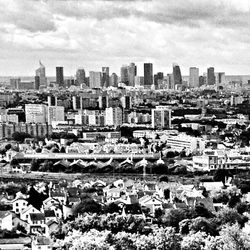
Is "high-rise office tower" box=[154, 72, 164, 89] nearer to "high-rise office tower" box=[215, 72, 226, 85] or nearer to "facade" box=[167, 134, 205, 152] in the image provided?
"high-rise office tower" box=[215, 72, 226, 85]

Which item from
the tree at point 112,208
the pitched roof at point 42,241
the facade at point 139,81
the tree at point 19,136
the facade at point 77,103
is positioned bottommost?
the tree at point 19,136

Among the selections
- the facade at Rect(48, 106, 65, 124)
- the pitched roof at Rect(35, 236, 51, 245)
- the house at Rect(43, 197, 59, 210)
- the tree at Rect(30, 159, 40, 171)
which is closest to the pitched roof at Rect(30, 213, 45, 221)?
the house at Rect(43, 197, 59, 210)

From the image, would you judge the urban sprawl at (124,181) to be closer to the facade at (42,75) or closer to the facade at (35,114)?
the facade at (35,114)

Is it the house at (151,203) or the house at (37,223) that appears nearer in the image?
the house at (37,223)

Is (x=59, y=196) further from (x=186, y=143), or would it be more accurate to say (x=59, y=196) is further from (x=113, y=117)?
(x=113, y=117)

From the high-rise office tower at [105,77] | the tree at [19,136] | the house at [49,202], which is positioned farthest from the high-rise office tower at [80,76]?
the house at [49,202]

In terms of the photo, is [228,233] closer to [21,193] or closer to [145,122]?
[21,193]
